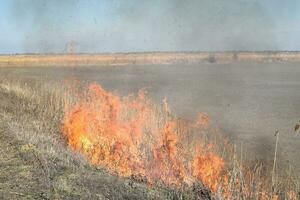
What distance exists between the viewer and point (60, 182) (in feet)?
24.6

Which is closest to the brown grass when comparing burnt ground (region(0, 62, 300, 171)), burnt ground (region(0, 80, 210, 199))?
burnt ground (region(0, 62, 300, 171))

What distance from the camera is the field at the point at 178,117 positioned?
294 inches

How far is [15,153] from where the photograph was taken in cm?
907

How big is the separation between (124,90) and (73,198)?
83.0 feet

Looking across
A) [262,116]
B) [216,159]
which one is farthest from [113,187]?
[262,116]

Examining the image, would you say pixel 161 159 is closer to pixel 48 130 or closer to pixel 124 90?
pixel 48 130

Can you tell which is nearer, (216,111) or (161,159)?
(161,159)

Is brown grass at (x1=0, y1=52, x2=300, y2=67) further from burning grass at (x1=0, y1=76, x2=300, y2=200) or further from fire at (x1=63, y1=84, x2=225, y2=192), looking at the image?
fire at (x1=63, y1=84, x2=225, y2=192)

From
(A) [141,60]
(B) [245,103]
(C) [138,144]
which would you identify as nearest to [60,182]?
(C) [138,144]

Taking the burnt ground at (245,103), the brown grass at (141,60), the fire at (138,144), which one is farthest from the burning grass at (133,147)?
the brown grass at (141,60)

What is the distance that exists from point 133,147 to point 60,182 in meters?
4.77

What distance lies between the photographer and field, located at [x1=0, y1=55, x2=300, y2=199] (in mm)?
7477

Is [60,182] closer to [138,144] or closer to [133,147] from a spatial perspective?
[133,147]

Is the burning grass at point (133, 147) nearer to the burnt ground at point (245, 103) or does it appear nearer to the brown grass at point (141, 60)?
the burnt ground at point (245, 103)
